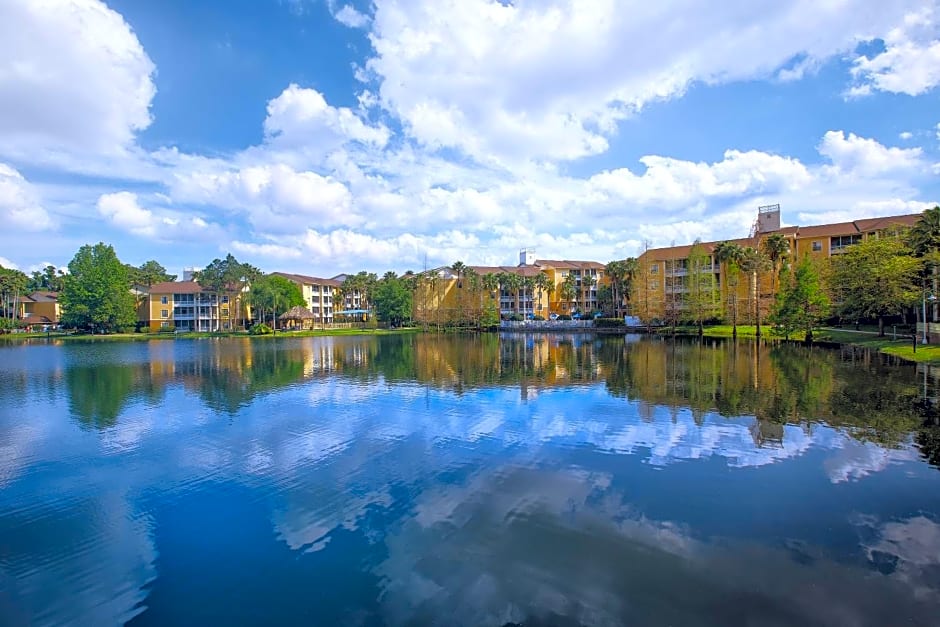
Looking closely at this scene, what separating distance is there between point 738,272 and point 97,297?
9111 centimetres

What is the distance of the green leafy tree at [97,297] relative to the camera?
264 ft

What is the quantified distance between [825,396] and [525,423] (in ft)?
39.3

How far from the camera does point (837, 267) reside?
47812mm

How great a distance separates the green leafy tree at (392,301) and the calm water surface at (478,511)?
67.8 metres

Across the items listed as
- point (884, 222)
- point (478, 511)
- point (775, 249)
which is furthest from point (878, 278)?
point (478, 511)

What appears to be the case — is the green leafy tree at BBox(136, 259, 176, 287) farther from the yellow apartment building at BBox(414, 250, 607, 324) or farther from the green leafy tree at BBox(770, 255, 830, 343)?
the green leafy tree at BBox(770, 255, 830, 343)

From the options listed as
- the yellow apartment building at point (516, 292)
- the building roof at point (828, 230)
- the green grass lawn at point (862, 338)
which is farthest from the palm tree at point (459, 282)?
the building roof at point (828, 230)

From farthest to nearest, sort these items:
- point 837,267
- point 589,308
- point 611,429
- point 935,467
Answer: point 589,308 < point 837,267 < point 611,429 < point 935,467

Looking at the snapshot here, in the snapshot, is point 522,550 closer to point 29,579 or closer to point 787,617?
point 787,617

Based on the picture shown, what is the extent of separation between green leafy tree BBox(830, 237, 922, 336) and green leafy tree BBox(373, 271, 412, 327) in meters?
60.2

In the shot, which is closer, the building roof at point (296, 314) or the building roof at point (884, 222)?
the building roof at point (884, 222)

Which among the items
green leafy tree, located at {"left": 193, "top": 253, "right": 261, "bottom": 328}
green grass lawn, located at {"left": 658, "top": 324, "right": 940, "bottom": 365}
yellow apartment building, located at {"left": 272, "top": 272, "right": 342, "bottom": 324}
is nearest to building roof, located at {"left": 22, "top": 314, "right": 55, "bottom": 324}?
green leafy tree, located at {"left": 193, "top": 253, "right": 261, "bottom": 328}

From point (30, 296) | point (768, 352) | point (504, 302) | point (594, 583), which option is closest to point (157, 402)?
point (594, 583)

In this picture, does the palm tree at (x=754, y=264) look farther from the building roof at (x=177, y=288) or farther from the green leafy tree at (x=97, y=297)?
the green leafy tree at (x=97, y=297)
